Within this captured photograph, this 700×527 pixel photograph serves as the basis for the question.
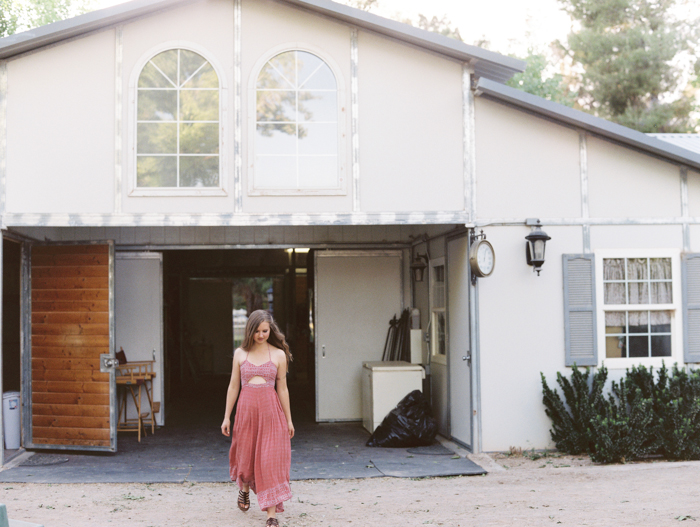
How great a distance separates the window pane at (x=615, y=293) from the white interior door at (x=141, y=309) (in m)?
5.93

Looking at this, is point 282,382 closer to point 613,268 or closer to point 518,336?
point 518,336

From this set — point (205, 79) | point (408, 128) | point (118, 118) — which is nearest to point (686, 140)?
point (408, 128)

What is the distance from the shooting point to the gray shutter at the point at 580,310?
793 cm

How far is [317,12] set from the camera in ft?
25.2

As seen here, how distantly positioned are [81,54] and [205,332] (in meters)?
10.7

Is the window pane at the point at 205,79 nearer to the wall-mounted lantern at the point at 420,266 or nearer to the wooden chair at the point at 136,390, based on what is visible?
the wall-mounted lantern at the point at 420,266

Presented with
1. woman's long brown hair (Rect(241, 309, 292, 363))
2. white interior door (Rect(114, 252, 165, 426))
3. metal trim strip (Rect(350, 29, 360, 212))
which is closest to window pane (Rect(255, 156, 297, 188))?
metal trim strip (Rect(350, 29, 360, 212))

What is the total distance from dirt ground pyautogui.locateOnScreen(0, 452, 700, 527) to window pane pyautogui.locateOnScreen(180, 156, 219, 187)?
3119mm

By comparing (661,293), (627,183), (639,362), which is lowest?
(639,362)

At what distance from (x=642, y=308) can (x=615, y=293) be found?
346 millimetres

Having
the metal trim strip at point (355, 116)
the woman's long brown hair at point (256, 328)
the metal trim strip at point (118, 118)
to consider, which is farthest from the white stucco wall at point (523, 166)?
the metal trim strip at point (118, 118)

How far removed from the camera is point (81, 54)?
7.52 metres

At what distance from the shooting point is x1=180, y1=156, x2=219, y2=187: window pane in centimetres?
758

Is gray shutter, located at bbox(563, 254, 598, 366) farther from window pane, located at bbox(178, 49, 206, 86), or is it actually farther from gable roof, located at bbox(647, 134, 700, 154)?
window pane, located at bbox(178, 49, 206, 86)
